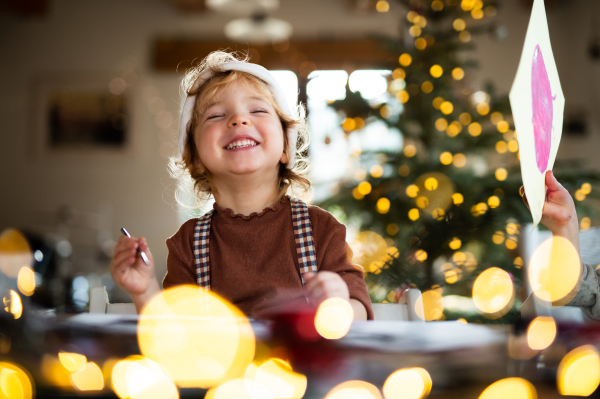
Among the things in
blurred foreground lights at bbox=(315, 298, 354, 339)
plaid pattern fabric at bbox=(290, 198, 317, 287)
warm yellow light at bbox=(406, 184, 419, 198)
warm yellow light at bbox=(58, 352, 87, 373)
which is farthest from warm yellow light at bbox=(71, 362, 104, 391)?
warm yellow light at bbox=(406, 184, 419, 198)

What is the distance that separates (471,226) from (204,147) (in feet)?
3.25

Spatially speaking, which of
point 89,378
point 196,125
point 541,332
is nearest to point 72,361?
point 89,378

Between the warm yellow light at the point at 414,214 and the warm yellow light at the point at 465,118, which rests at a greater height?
the warm yellow light at the point at 465,118

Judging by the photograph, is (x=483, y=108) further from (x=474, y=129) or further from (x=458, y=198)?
(x=458, y=198)

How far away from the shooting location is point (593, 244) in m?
1.08

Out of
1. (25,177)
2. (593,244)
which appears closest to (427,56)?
(593,244)

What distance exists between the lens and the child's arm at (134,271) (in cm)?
62

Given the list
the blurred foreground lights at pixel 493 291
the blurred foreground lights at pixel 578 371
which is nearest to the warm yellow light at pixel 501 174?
the blurred foreground lights at pixel 493 291

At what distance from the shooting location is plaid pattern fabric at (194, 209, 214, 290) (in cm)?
74

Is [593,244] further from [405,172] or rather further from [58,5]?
[58,5]

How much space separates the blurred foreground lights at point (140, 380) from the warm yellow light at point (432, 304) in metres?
1.44

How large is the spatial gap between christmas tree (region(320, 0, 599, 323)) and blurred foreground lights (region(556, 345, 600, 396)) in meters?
1.27

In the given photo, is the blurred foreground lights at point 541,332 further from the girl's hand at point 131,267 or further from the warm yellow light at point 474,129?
the warm yellow light at point 474,129

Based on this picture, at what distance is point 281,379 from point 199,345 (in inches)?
1.8
